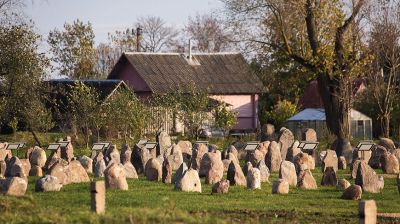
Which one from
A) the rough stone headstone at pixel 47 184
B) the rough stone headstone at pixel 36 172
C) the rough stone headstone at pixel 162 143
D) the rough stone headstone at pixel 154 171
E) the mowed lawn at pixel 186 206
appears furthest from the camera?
the rough stone headstone at pixel 162 143

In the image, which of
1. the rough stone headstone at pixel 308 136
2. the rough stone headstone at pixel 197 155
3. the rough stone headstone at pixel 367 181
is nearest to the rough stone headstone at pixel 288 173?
the rough stone headstone at pixel 367 181

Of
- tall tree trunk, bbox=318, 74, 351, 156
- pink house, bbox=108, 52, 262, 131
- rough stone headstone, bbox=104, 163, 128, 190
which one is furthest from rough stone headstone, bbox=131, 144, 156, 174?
pink house, bbox=108, 52, 262, 131

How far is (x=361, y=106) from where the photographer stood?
61.9m

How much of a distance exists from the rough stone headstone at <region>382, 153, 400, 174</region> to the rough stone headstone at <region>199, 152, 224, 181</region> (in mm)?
6614

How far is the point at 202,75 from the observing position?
70562 millimetres

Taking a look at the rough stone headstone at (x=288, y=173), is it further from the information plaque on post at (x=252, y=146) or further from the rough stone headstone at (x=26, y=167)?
the rough stone headstone at (x=26, y=167)

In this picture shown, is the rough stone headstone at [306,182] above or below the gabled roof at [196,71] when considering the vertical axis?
below

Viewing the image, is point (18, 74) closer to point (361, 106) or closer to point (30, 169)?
point (30, 169)

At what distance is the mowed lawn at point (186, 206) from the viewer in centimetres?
1634

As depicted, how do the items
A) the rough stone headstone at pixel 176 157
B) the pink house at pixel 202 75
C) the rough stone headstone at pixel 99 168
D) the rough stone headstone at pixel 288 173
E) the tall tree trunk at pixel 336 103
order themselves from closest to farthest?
1. the rough stone headstone at pixel 288 173
2. the rough stone headstone at pixel 99 168
3. the rough stone headstone at pixel 176 157
4. the tall tree trunk at pixel 336 103
5. the pink house at pixel 202 75

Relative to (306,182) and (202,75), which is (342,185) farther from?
(202,75)

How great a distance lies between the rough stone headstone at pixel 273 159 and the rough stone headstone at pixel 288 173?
5554mm

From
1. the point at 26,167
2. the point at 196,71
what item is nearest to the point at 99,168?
the point at 26,167

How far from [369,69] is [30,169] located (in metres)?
29.8
